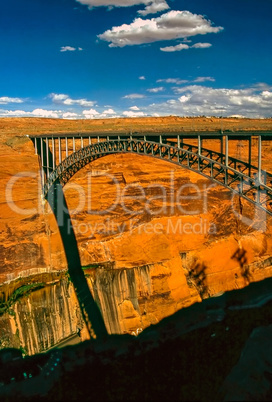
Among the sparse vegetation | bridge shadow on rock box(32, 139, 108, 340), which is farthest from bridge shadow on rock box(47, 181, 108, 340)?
the sparse vegetation

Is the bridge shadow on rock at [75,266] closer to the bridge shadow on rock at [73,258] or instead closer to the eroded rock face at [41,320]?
the bridge shadow on rock at [73,258]

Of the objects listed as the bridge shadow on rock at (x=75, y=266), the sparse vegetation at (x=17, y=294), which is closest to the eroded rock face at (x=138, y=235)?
the bridge shadow on rock at (x=75, y=266)

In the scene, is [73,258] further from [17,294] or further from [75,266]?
[17,294]

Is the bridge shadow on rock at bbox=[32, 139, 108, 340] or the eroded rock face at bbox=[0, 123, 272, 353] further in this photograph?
the eroded rock face at bbox=[0, 123, 272, 353]

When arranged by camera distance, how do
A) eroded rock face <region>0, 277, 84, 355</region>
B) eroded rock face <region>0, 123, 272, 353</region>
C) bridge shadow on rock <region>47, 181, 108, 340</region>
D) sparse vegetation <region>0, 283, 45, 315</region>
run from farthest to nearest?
eroded rock face <region>0, 123, 272, 353</region>, bridge shadow on rock <region>47, 181, 108, 340</region>, eroded rock face <region>0, 277, 84, 355</region>, sparse vegetation <region>0, 283, 45, 315</region>

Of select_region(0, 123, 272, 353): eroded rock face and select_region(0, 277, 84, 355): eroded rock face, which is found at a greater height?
select_region(0, 123, 272, 353): eroded rock face

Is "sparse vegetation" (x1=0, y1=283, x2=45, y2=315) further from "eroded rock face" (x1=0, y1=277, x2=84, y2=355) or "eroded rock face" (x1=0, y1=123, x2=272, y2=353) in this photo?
"eroded rock face" (x1=0, y1=123, x2=272, y2=353)

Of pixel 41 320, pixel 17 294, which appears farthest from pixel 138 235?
pixel 17 294

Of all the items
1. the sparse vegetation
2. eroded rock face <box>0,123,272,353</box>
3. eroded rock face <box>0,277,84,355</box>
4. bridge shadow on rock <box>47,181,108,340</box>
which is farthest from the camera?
eroded rock face <box>0,123,272,353</box>
